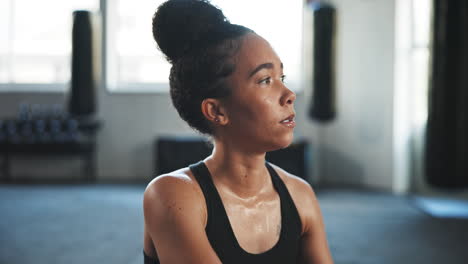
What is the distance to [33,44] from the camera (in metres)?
6.25

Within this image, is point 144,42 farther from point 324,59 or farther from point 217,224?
point 217,224

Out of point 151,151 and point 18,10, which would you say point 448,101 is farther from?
point 18,10

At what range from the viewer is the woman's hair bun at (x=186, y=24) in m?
0.94

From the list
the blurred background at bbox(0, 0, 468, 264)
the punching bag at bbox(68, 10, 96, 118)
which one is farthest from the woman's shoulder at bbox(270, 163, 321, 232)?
the punching bag at bbox(68, 10, 96, 118)

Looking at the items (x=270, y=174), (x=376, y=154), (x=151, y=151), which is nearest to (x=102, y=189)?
(x=151, y=151)

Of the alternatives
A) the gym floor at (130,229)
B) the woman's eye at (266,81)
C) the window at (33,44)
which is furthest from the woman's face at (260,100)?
the window at (33,44)

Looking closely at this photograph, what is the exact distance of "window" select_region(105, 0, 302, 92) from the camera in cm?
592

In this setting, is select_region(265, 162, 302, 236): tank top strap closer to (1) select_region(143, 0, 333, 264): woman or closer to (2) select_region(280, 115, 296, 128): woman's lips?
(1) select_region(143, 0, 333, 264): woman

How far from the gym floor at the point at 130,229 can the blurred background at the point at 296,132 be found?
18 mm

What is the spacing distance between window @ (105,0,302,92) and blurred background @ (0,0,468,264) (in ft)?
0.06

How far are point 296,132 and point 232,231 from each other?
4985 millimetres

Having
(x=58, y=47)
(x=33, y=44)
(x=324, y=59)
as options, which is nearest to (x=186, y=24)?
(x=324, y=59)

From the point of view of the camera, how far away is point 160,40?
976 mm

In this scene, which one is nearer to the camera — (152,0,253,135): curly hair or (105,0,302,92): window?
(152,0,253,135): curly hair
